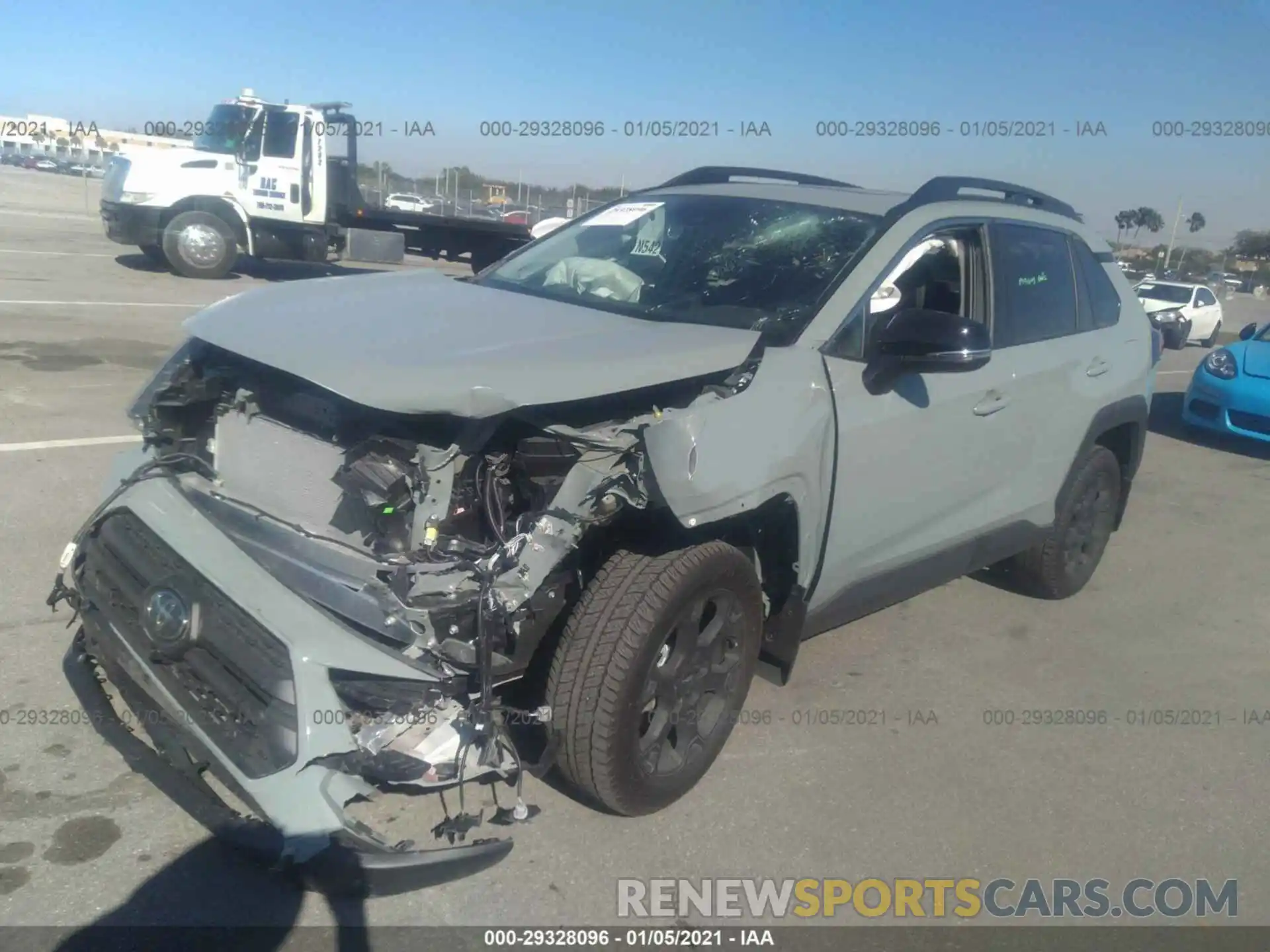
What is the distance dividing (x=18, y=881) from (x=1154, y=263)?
53296mm

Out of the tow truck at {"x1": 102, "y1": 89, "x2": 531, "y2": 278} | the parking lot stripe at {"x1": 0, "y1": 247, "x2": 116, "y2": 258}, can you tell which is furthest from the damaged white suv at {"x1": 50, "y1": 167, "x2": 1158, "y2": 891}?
the parking lot stripe at {"x1": 0, "y1": 247, "x2": 116, "y2": 258}

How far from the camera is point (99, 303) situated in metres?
12.3

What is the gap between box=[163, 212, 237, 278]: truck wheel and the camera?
603 inches

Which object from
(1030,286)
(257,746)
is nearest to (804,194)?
(1030,286)

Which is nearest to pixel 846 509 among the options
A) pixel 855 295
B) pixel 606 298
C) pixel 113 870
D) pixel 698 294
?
pixel 855 295

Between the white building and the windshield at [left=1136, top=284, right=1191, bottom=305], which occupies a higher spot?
the white building

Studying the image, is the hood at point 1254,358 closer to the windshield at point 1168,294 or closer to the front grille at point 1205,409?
the front grille at point 1205,409

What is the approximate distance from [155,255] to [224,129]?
2.67m

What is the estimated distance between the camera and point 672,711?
3201mm

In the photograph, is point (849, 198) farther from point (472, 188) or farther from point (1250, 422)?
point (472, 188)

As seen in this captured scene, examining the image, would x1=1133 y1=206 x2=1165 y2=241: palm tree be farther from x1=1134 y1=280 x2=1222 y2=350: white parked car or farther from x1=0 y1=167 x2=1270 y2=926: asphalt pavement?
x1=0 y1=167 x2=1270 y2=926: asphalt pavement

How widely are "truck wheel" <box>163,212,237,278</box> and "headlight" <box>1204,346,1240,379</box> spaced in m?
13.1

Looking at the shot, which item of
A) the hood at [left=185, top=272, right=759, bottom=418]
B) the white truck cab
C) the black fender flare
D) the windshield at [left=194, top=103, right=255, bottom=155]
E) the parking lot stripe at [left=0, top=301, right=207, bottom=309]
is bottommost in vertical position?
the black fender flare

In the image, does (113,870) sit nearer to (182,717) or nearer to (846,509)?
(182,717)
